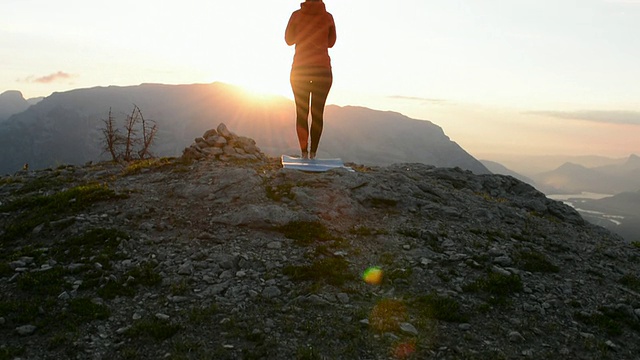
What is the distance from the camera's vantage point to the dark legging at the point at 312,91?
1703cm

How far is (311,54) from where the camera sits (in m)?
16.9

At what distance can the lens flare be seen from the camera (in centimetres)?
1099

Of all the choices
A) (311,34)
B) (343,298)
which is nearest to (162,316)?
(343,298)

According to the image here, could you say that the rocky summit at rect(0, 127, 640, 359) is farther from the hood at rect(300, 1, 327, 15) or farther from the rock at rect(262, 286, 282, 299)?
the hood at rect(300, 1, 327, 15)

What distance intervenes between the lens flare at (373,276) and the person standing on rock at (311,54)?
315 inches

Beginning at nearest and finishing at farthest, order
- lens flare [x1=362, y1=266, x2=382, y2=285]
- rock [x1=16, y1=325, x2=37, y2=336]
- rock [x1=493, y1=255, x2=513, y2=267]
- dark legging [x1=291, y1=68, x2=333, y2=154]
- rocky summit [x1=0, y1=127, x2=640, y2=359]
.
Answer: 1. rock [x1=16, y1=325, x2=37, y2=336]
2. rocky summit [x1=0, y1=127, x2=640, y2=359]
3. lens flare [x1=362, y1=266, x2=382, y2=285]
4. rock [x1=493, y1=255, x2=513, y2=267]
5. dark legging [x1=291, y1=68, x2=333, y2=154]

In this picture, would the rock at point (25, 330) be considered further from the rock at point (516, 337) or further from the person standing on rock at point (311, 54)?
the person standing on rock at point (311, 54)

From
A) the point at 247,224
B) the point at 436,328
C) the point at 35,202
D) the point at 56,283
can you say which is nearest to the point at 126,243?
Answer: the point at 56,283

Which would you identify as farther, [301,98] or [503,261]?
[301,98]

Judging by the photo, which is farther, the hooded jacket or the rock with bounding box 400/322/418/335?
the hooded jacket

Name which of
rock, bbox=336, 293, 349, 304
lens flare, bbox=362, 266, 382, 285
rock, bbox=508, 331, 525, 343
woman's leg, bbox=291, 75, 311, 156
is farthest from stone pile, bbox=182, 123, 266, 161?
rock, bbox=508, 331, 525, 343

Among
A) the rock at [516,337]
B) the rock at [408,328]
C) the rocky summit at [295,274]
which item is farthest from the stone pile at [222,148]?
the rock at [516,337]

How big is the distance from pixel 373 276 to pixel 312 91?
8.76 m

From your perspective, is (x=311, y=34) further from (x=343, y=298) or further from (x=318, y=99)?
(x=343, y=298)
